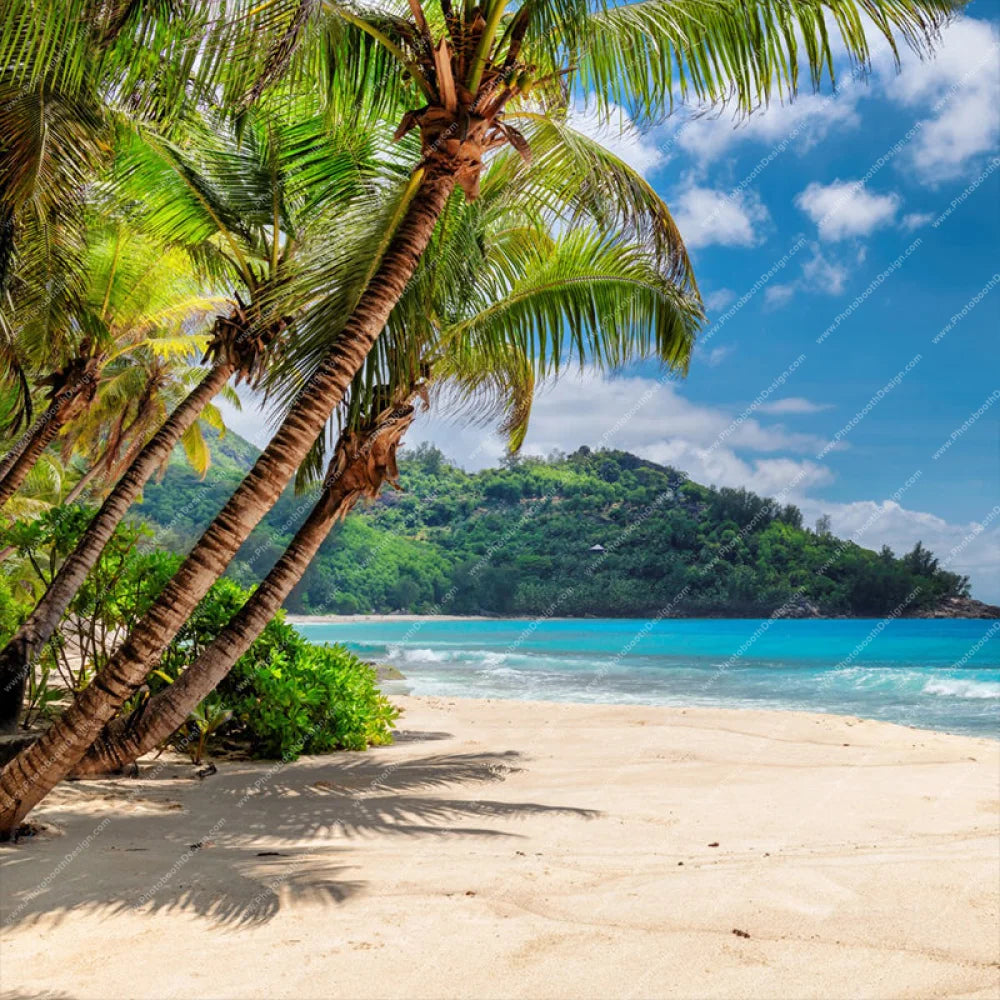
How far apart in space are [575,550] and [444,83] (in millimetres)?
67024

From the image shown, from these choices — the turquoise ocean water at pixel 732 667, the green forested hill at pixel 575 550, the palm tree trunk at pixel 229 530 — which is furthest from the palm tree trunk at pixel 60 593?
the green forested hill at pixel 575 550

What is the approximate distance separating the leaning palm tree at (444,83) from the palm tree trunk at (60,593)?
9.61 ft

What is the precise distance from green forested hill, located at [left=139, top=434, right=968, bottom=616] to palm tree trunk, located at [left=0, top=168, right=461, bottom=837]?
190ft

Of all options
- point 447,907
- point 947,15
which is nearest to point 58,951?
point 447,907

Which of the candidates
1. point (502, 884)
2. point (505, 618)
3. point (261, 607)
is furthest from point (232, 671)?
point (505, 618)

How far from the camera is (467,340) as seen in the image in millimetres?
8133

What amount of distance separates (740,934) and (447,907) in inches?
47.6

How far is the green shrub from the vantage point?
812 centimetres

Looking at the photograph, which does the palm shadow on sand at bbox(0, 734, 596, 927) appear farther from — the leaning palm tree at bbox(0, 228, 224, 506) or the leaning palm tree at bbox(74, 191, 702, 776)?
the leaning palm tree at bbox(0, 228, 224, 506)

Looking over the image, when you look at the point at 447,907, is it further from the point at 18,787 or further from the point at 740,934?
the point at 18,787

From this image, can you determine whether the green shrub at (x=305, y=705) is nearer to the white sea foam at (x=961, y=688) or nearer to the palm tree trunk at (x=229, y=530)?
the palm tree trunk at (x=229, y=530)

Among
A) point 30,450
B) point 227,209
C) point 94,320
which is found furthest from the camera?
point 30,450

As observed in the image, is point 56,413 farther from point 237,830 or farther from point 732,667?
point 732,667

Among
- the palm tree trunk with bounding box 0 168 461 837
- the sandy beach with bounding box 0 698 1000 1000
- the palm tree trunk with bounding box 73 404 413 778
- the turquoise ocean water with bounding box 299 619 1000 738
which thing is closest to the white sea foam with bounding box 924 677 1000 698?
the turquoise ocean water with bounding box 299 619 1000 738
